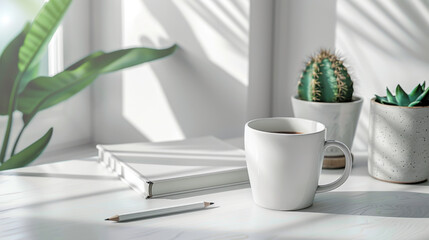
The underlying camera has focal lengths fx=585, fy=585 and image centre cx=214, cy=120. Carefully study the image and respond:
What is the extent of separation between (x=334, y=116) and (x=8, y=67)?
79 centimetres

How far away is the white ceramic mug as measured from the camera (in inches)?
27.9

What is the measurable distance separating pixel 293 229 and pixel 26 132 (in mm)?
962

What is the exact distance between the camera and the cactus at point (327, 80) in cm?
89

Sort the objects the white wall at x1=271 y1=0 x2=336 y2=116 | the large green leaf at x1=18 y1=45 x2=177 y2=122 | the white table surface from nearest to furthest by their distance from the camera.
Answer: the white table surface < the white wall at x1=271 y1=0 x2=336 y2=116 < the large green leaf at x1=18 y1=45 x2=177 y2=122

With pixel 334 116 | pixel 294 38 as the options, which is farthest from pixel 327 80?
pixel 294 38

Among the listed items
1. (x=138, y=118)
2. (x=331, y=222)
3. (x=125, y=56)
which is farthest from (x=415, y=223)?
(x=138, y=118)

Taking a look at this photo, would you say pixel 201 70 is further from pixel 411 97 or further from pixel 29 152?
pixel 411 97

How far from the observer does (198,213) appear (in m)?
0.73

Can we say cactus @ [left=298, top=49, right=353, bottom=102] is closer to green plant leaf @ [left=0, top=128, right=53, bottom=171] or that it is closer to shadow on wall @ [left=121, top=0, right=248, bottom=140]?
shadow on wall @ [left=121, top=0, right=248, bottom=140]

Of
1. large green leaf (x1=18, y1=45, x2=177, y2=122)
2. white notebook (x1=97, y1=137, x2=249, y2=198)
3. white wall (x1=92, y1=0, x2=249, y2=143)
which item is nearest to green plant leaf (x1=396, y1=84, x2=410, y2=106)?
white notebook (x1=97, y1=137, x2=249, y2=198)

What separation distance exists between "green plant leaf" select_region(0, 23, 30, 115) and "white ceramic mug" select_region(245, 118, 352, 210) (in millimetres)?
774

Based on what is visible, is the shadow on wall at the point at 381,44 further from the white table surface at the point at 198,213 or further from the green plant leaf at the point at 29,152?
the green plant leaf at the point at 29,152

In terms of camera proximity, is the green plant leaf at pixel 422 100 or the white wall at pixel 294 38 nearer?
the green plant leaf at pixel 422 100

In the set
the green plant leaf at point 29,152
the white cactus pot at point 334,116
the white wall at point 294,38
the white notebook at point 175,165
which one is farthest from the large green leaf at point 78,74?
the white cactus pot at point 334,116
